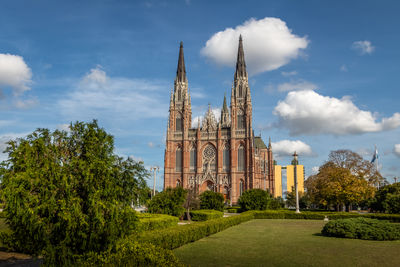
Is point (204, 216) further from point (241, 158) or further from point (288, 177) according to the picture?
point (288, 177)

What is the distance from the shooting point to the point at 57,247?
881cm

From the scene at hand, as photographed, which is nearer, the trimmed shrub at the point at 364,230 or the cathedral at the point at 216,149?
the trimmed shrub at the point at 364,230

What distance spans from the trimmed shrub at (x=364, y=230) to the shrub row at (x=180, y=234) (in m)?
6.90

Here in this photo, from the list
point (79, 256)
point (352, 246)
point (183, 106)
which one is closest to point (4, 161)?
point (79, 256)

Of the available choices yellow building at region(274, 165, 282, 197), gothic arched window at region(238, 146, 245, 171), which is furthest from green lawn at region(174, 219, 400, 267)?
yellow building at region(274, 165, 282, 197)

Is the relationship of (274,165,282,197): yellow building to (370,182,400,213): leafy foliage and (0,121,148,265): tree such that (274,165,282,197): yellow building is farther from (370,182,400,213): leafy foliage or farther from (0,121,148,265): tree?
(0,121,148,265): tree

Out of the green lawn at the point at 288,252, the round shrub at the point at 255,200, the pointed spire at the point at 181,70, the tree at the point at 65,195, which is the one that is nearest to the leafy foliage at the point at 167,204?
the green lawn at the point at 288,252

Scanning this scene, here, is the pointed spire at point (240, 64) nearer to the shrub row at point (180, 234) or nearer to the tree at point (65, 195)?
the shrub row at point (180, 234)

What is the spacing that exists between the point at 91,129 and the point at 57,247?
11.9 ft

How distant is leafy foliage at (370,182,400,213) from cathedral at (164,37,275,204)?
28.2m

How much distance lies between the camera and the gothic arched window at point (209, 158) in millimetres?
73375

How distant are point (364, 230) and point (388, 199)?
22509 mm

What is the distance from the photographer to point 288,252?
Answer: 13.5 metres

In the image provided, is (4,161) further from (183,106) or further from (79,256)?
(183,106)
